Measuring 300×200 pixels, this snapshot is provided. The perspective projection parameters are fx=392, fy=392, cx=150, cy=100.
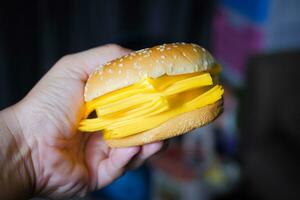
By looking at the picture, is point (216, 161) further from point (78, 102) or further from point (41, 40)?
point (78, 102)

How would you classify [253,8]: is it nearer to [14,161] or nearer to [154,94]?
[154,94]

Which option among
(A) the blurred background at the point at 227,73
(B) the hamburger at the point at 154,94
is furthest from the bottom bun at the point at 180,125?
(A) the blurred background at the point at 227,73

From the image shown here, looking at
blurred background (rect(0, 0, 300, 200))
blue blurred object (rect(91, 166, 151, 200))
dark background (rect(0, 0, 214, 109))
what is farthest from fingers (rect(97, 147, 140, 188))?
dark background (rect(0, 0, 214, 109))

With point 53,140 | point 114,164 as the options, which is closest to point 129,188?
point 114,164

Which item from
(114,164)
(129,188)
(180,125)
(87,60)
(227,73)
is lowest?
(129,188)

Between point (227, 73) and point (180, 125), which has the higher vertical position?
point (180, 125)
